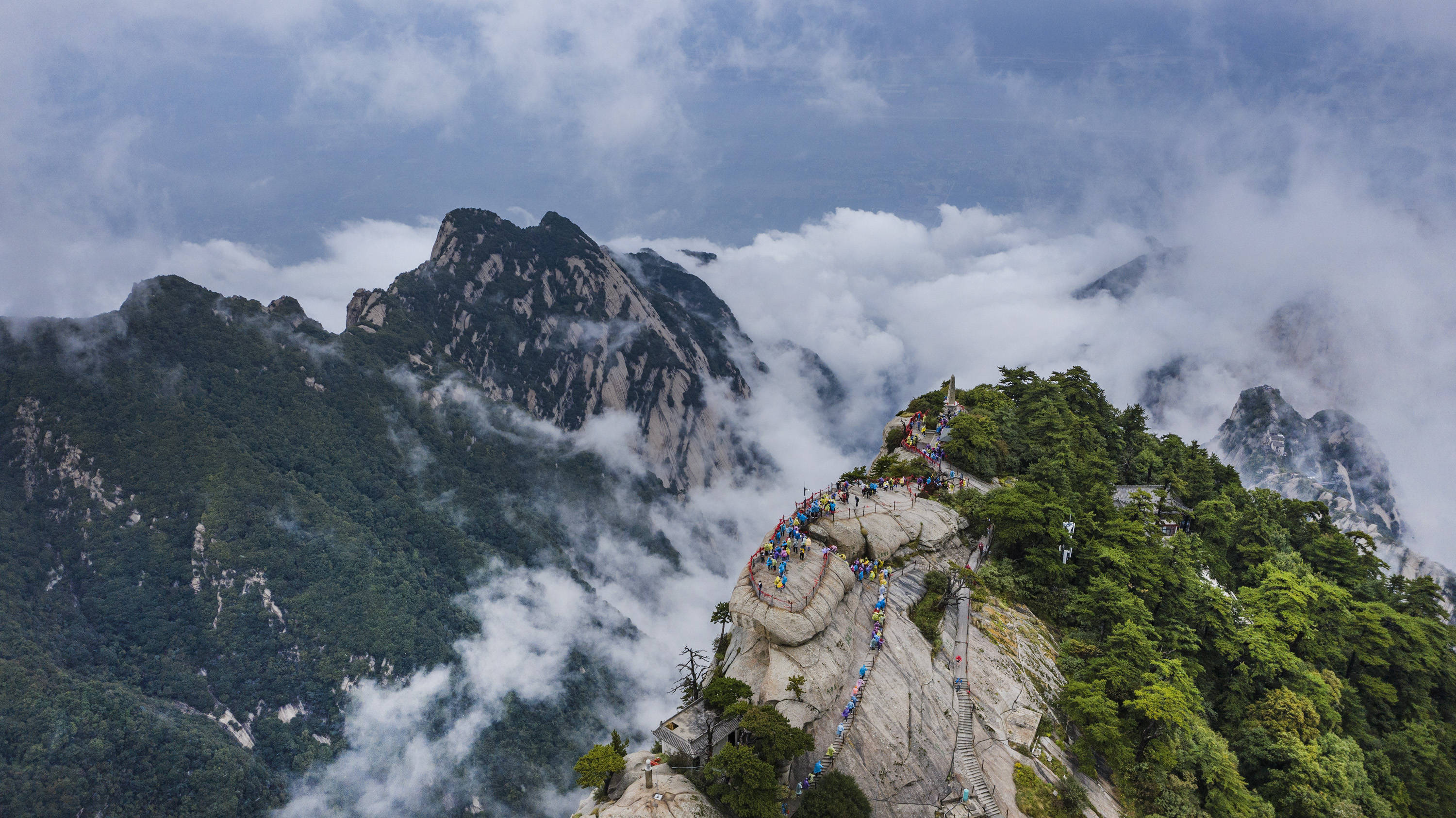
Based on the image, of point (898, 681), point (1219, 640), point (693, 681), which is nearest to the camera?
point (898, 681)

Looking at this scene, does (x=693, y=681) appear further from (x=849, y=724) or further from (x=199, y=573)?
(x=199, y=573)

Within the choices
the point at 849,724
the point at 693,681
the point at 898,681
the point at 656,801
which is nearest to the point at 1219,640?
the point at 898,681

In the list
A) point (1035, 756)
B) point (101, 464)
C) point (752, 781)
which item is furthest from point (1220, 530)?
point (101, 464)

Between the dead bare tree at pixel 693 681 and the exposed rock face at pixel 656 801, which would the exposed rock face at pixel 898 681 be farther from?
the exposed rock face at pixel 656 801

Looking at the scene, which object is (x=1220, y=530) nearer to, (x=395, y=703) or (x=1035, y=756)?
(x=1035, y=756)

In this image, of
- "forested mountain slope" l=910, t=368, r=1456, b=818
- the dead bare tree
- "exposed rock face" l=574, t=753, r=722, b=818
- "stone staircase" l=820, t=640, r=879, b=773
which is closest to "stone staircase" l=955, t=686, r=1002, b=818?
"stone staircase" l=820, t=640, r=879, b=773

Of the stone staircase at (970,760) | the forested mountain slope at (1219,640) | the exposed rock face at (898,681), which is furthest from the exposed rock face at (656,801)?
the forested mountain slope at (1219,640)

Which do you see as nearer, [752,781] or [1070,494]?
[752,781]

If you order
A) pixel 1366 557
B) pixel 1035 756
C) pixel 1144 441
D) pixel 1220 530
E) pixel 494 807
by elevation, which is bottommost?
pixel 494 807
